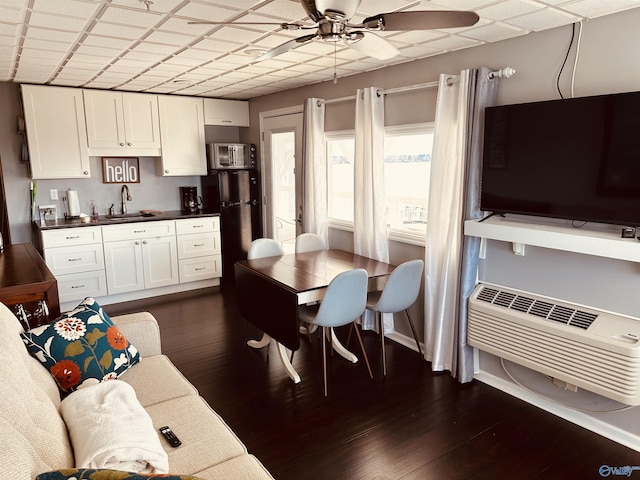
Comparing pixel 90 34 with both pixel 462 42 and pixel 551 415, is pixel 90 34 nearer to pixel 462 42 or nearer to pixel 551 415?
pixel 462 42

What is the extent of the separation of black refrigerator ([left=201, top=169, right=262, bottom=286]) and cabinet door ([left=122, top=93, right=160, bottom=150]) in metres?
0.84

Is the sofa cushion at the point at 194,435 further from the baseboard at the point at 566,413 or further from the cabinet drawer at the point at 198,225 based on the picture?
the cabinet drawer at the point at 198,225

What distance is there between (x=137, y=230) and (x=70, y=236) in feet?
2.12

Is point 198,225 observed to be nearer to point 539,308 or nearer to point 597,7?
point 539,308

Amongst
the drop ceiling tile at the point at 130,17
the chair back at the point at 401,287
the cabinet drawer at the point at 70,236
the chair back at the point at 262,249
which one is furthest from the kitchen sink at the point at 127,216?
the chair back at the point at 401,287

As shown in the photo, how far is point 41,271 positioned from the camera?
270 centimetres

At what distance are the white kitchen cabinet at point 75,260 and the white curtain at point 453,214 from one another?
3.40 m

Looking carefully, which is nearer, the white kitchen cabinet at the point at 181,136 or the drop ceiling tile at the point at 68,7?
the drop ceiling tile at the point at 68,7

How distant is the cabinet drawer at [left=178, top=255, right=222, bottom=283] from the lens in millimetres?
5219

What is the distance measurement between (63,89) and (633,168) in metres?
4.87

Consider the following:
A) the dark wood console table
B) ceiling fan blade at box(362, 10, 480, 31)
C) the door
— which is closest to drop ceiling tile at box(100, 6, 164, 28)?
ceiling fan blade at box(362, 10, 480, 31)

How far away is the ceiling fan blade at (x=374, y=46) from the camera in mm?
1996

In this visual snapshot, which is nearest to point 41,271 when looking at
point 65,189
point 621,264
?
point 65,189

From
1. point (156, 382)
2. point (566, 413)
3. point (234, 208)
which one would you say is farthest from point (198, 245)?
point (566, 413)
